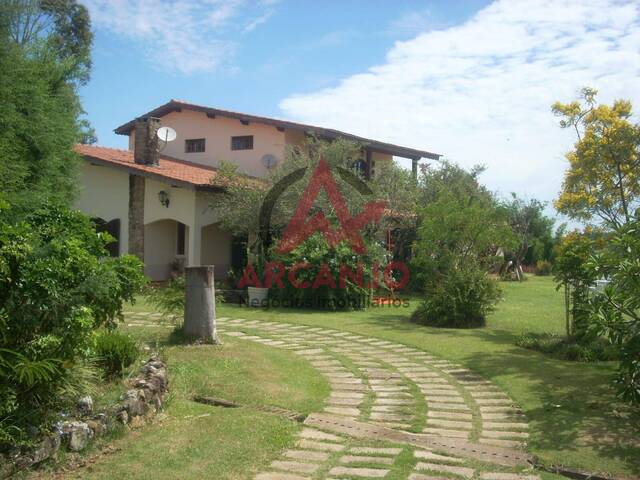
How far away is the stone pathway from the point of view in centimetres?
439

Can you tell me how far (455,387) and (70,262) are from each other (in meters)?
4.66

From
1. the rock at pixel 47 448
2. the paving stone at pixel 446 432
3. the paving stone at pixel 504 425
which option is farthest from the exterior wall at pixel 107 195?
the paving stone at pixel 504 425

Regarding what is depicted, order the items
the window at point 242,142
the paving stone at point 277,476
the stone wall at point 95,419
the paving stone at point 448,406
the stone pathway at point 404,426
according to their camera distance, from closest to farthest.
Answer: the stone wall at point 95,419 → the paving stone at point 277,476 → the stone pathway at point 404,426 → the paving stone at point 448,406 → the window at point 242,142

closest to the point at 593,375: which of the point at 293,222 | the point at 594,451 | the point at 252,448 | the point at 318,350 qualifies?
the point at 594,451

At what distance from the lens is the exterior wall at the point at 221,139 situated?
21.8 meters

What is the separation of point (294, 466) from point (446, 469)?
1.16 metres

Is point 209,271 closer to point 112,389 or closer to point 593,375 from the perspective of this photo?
point 112,389

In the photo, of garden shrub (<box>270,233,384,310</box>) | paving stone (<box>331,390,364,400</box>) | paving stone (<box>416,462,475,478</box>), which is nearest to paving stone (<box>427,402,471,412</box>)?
paving stone (<box>331,390,364,400</box>)

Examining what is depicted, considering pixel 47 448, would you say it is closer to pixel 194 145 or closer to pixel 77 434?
pixel 77 434

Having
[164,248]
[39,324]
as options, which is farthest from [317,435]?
[164,248]

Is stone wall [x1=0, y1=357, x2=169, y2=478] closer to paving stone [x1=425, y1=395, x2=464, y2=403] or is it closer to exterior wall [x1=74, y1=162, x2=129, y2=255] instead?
paving stone [x1=425, y1=395, x2=464, y2=403]

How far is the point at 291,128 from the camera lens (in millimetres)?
21016

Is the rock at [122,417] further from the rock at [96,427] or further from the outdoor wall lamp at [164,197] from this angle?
the outdoor wall lamp at [164,197]

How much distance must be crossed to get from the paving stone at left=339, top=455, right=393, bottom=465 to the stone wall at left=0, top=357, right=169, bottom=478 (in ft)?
6.25
